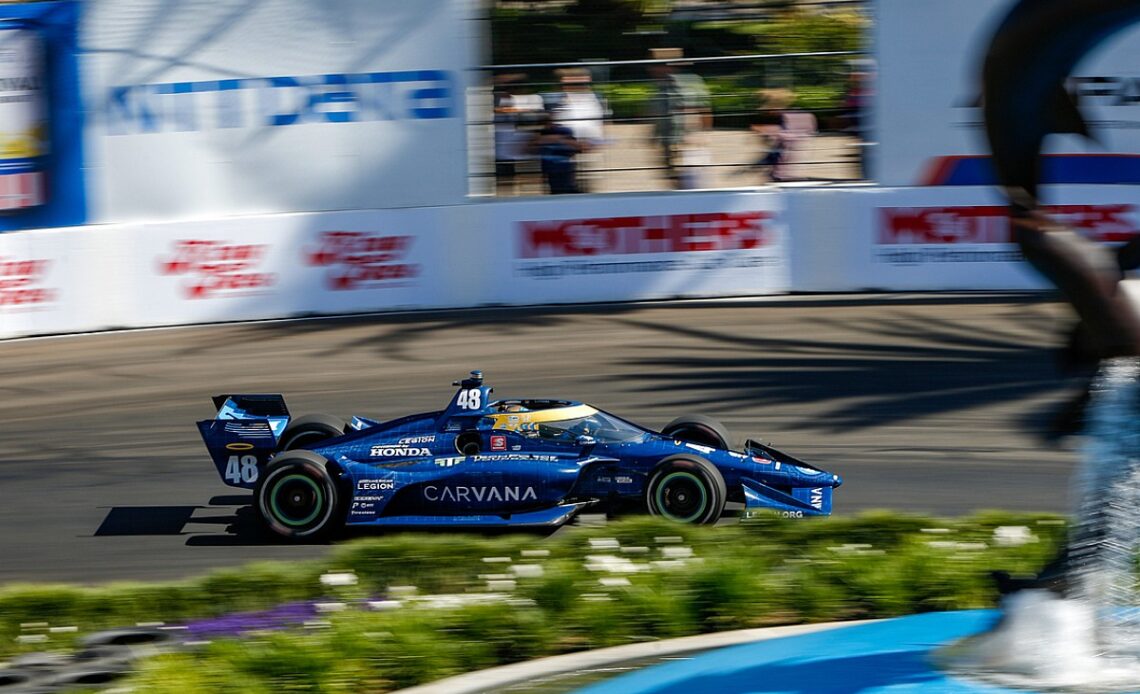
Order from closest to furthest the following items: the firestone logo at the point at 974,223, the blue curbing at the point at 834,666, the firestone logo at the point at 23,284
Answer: the blue curbing at the point at 834,666 → the firestone logo at the point at 23,284 → the firestone logo at the point at 974,223

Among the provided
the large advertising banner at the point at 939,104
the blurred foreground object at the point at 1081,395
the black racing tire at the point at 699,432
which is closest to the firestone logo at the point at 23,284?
the black racing tire at the point at 699,432

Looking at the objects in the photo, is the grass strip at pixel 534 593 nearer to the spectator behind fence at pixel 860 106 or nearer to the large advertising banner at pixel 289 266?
the large advertising banner at pixel 289 266

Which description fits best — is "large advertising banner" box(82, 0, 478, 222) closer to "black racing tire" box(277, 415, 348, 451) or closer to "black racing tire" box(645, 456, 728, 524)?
"black racing tire" box(277, 415, 348, 451)

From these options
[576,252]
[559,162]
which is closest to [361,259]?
[576,252]

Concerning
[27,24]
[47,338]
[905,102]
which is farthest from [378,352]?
[905,102]

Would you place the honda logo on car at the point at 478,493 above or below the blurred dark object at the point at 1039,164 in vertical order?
below

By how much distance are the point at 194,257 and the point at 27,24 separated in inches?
128

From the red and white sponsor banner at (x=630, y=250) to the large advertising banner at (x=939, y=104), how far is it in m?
1.71

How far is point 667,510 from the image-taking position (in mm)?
9758

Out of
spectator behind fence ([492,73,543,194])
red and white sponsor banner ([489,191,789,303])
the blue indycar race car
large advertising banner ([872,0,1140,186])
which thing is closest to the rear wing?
the blue indycar race car

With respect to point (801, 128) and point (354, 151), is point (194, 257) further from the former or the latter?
point (801, 128)

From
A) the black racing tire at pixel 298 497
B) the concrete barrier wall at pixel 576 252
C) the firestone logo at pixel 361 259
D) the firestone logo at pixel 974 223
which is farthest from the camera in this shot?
the firestone logo at pixel 361 259

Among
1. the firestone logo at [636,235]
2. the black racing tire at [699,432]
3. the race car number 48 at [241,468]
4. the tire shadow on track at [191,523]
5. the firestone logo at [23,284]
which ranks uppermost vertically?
the firestone logo at [636,235]

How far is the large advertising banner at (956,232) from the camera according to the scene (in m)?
17.3
